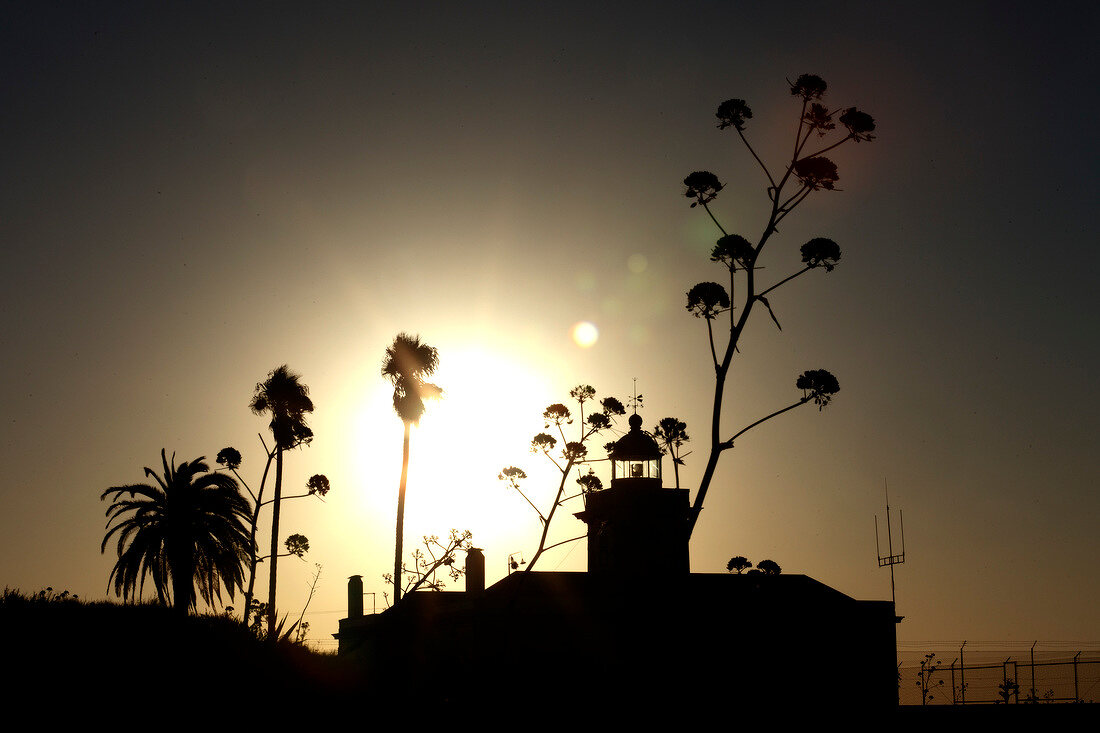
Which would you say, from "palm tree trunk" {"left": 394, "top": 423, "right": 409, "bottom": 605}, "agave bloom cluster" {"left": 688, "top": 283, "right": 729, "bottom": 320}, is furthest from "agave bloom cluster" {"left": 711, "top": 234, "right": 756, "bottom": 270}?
"palm tree trunk" {"left": 394, "top": 423, "right": 409, "bottom": 605}

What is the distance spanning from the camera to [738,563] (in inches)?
2790

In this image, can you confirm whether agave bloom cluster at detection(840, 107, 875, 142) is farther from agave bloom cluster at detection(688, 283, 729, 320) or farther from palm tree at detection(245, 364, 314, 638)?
palm tree at detection(245, 364, 314, 638)

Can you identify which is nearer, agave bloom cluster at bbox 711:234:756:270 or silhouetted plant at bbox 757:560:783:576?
agave bloom cluster at bbox 711:234:756:270

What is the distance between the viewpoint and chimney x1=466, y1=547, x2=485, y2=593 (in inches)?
1860

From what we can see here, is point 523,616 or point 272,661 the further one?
point 523,616

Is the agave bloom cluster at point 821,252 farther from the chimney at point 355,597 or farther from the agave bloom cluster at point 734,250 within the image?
the chimney at point 355,597

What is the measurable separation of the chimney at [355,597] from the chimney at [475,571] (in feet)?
22.1

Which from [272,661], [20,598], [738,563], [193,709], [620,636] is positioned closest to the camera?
[193,709]

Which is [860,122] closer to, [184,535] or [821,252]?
[821,252]

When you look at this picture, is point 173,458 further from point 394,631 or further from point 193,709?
point 193,709

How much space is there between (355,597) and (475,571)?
300 inches

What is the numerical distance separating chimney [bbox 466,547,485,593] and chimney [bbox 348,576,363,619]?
6733mm

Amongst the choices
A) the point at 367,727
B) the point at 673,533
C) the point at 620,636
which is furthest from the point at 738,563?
the point at 367,727

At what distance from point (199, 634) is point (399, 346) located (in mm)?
30107
